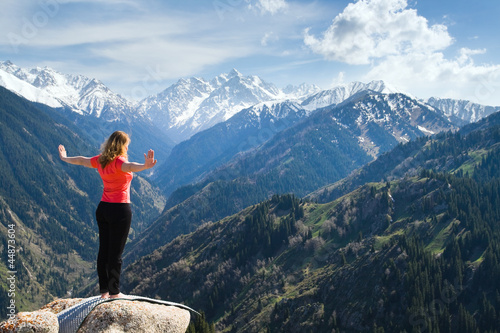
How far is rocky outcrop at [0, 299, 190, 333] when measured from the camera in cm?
1343

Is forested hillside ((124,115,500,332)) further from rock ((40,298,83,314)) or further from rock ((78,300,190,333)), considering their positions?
rock ((40,298,83,314))

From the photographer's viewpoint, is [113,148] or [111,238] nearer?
[113,148]

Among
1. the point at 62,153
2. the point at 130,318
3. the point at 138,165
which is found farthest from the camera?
the point at 62,153

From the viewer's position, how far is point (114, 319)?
14164 mm

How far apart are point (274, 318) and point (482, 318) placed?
209 ft

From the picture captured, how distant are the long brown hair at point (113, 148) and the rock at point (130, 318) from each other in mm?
5744

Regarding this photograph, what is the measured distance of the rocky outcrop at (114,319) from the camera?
44.1 feet

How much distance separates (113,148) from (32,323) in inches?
283

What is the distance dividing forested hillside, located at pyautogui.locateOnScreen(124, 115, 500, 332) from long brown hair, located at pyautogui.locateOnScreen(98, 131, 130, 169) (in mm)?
105874

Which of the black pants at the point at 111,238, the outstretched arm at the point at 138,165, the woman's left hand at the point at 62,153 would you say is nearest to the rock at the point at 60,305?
the black pants at the point at 111,238

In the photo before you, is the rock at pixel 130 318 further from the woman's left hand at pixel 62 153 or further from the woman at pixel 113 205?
the woman's left hand at pixel 62 153

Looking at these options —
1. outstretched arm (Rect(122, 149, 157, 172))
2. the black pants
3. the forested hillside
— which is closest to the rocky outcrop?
the black pants

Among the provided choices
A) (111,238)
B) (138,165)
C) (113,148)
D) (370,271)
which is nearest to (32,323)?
(111,238)

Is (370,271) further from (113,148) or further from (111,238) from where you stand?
(113,148)
